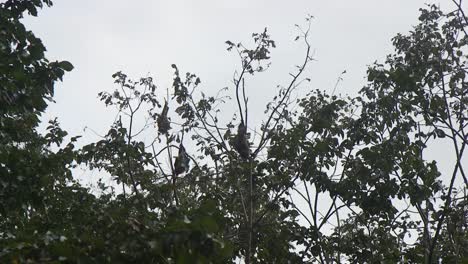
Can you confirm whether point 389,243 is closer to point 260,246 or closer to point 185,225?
point 260,246

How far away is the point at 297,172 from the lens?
5828 mm

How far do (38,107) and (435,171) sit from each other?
3.12 m

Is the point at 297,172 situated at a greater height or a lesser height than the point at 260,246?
greater

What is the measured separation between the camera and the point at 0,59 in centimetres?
349

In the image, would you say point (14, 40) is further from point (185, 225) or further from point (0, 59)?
point (185, 225)

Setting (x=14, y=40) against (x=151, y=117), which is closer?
(x=14, y=40)

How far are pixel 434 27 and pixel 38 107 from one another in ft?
16.6

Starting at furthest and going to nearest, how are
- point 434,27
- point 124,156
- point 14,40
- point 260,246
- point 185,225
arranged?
point 434,27 < point 124,156 < point 260,246 < point 14,40 < point 185,225

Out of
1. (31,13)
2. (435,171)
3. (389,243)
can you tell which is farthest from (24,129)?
(389,243)

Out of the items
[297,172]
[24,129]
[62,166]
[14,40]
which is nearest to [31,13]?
[14,40]

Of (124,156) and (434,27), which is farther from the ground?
(434,27)

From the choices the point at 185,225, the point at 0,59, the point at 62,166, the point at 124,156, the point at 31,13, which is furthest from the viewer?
the point at 124,156

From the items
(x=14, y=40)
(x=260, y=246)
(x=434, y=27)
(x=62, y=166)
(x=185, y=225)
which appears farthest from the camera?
(x=434, y=27)

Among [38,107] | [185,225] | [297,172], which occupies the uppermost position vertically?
[297,172]
